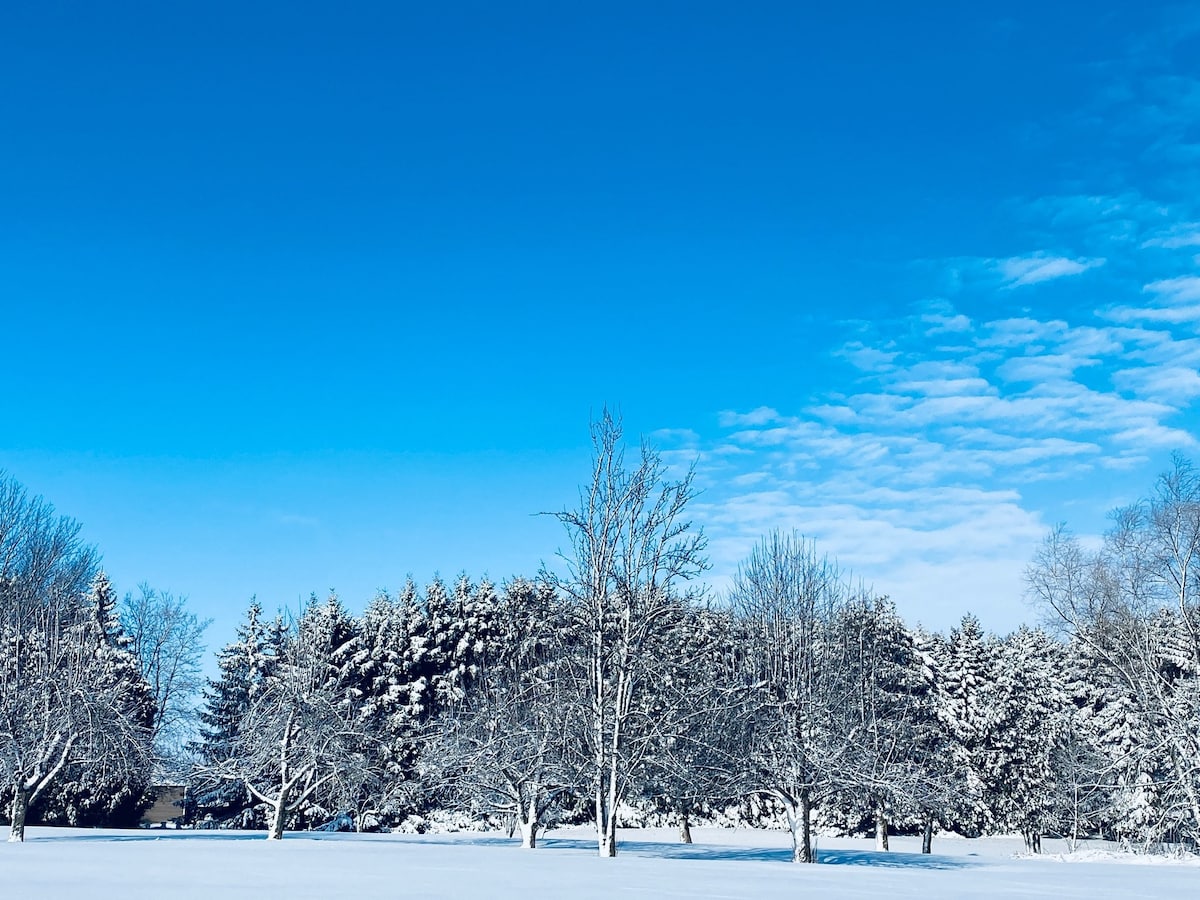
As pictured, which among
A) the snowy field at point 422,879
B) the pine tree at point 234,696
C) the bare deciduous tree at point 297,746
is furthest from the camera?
the pine tree at point 234,696

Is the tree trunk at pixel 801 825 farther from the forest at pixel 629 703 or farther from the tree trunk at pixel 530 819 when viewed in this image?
the tree trunk at pixel 530 819

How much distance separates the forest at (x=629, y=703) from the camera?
927 inches

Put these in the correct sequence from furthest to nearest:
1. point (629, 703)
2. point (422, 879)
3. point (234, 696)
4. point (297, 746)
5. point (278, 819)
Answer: point (234, 696) < point (297, 746) < point (278, 819) < point (629, 703) < point (422, 879)

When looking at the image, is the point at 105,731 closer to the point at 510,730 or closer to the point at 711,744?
the point at 510,730

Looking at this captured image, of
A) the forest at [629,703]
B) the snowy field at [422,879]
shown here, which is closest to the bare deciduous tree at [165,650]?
the forest at [629,703]

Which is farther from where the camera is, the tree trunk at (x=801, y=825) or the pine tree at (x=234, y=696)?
the pine tree at (x=234, y=696)

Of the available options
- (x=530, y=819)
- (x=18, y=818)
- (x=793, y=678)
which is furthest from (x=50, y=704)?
(x=793, y=678)

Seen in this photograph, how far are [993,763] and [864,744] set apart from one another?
821 inches

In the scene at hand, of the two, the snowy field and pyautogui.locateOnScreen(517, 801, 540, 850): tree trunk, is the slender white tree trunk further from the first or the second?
the snowy field

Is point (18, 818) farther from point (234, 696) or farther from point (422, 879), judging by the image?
point (234, 696)

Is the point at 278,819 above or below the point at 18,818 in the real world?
below

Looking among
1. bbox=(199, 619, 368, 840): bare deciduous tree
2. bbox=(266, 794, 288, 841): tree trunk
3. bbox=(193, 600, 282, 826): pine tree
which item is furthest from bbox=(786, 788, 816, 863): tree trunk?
bbox=(193, 600, 282, 826): pine tree

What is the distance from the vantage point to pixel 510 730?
1021 inches

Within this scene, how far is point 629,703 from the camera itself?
23.1 m
